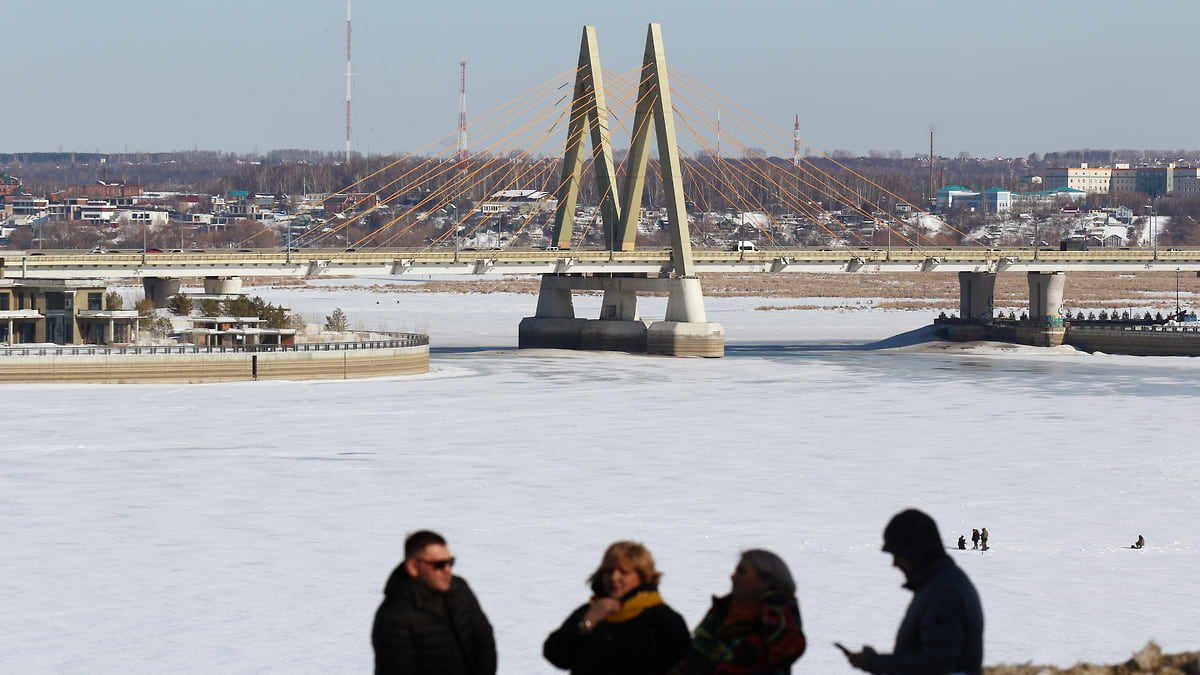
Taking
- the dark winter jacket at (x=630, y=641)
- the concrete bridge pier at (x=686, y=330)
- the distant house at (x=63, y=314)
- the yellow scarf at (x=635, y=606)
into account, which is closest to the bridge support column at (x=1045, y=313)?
→ the concrete bridge pier at (x=686, y=330)

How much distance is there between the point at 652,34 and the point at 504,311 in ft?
115

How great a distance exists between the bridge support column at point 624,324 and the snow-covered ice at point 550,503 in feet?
48.5

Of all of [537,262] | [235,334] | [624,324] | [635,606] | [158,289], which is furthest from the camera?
[624,324]

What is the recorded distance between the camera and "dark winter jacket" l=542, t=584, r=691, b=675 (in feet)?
28.6

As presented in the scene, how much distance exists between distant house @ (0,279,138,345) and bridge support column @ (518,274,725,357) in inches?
954

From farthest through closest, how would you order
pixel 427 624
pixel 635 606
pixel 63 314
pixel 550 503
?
pixel 63 314, pixel 550 503, pixel 427 624, pixel 635 606

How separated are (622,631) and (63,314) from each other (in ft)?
209

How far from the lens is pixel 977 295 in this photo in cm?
9675

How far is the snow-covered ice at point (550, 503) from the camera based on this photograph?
21750 millimetres

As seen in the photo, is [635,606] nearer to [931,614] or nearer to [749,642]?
[749,642]

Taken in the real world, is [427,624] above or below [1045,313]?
above

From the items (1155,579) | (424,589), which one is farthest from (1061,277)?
(424,589)

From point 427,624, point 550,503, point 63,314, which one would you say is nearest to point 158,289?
point 63,314

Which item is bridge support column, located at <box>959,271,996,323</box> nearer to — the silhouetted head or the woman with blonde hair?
the silhouetted head
